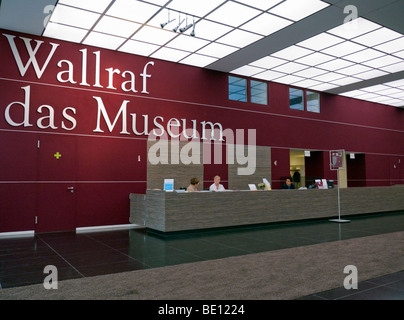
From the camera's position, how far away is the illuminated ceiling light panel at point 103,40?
25.0 feet

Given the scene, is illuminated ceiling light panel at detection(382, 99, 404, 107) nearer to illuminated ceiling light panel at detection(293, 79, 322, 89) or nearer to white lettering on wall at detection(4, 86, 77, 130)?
illuminated ceiling light panel at detection(293, 79, 322, 89)

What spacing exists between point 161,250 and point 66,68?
511 cm

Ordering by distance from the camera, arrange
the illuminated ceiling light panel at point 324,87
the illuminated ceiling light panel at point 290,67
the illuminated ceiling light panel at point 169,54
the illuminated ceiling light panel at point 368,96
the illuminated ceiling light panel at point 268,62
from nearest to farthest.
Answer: the illuminated ceiling light panel at point 169,54 < the illuminated ceiling light panel at point 268,62 < the illuminated ceiling light panel at point 290,67 < the illuminated ceiling light panel at point 324,87 < the illuminated ceiling light panel at point 368,96

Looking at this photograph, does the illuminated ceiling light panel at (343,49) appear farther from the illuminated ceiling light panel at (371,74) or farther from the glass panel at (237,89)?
the glass panel at (237,89)

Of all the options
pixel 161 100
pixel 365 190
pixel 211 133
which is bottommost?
pixel 365 190

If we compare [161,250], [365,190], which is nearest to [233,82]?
[365,190]

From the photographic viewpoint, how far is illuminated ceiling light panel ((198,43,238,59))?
27.3ft

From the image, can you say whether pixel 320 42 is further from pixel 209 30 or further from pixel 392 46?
pixel 209 30

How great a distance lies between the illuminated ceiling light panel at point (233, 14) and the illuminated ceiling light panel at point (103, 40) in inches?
95.4

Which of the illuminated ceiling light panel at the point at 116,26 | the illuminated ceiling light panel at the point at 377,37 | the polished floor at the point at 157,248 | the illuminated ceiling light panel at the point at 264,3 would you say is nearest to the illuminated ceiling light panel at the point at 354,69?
the illuminated ceiling light panel at the point at 377,37

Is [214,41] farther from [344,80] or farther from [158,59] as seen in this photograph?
[344,80]

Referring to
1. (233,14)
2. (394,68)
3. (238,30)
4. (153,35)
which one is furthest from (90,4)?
(394,68)

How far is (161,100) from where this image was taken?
29.5 ft

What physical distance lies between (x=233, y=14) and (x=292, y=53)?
2724mm
